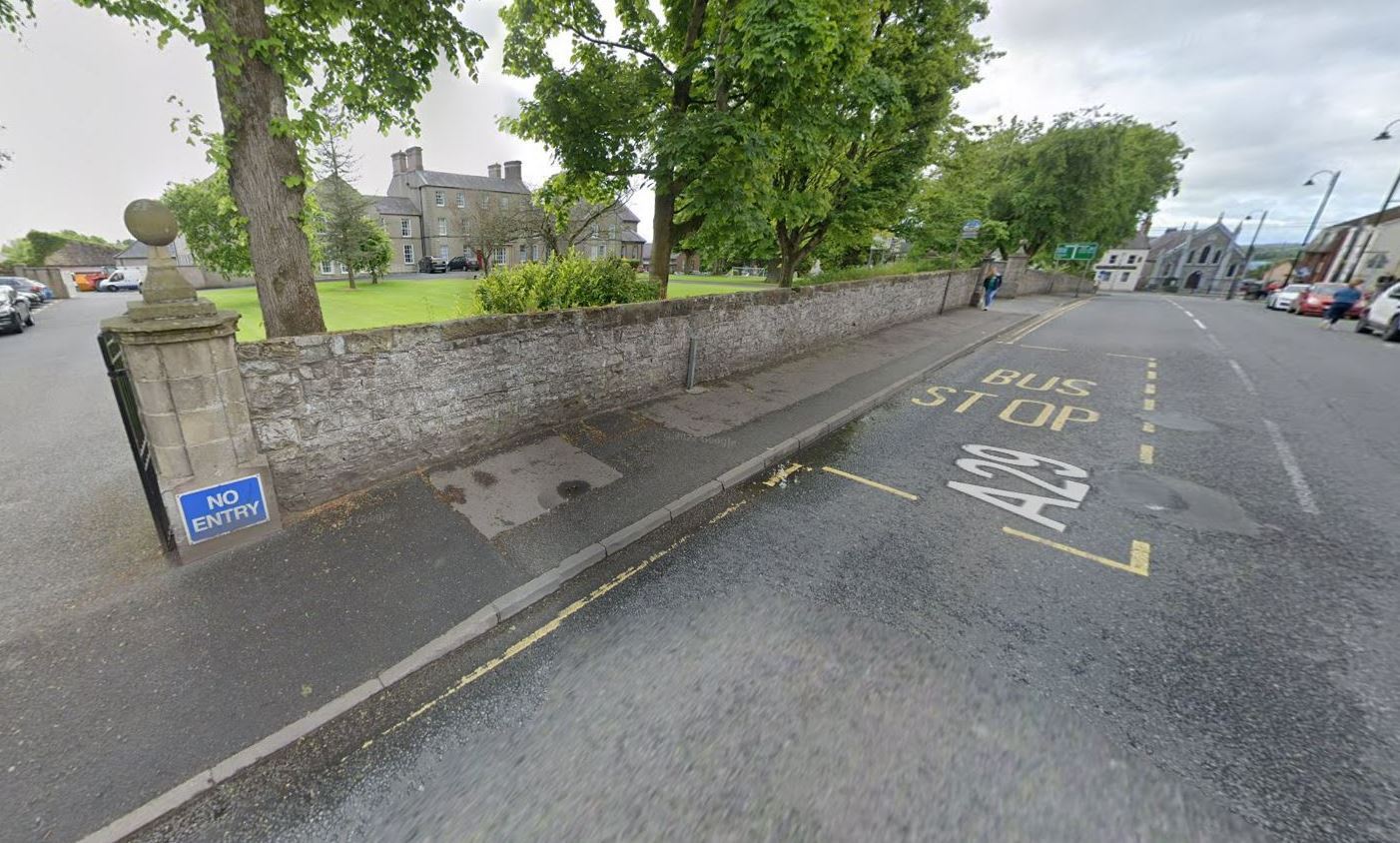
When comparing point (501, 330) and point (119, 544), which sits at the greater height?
point (501, 330)

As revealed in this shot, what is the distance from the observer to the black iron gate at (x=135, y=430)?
11.6ft

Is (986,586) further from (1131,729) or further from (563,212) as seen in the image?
(563,212)

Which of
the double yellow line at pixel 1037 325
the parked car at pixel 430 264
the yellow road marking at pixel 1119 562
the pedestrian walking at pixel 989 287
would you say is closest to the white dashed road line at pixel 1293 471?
the yellow road marking at pixel 1119 562

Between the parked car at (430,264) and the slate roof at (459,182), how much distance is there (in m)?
7.76

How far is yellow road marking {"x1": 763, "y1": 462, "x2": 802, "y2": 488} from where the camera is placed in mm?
5610

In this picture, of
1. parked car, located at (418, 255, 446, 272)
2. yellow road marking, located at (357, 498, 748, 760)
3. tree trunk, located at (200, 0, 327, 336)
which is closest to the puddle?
yellow road marking, located at (357, 498, 748, 760)

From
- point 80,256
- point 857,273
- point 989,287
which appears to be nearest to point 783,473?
point 857,273

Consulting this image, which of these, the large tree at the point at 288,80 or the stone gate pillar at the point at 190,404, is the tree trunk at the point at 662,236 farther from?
the stone gate pillar at the point at 190,404

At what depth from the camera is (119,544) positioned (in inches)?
157

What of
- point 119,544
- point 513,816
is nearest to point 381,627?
point 513,816

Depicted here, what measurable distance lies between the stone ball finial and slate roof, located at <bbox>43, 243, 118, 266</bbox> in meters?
74.8

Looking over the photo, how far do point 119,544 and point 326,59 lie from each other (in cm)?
524

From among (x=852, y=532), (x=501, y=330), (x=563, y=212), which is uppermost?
(x=563, y=212)

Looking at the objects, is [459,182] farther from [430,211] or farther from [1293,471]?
[1293,471]
